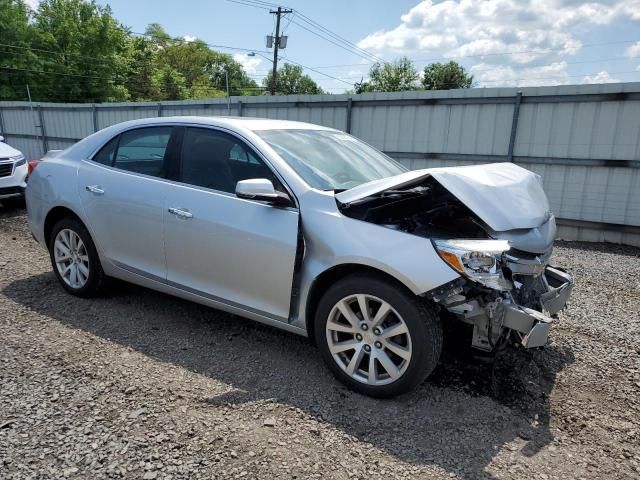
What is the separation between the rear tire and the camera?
423 cm

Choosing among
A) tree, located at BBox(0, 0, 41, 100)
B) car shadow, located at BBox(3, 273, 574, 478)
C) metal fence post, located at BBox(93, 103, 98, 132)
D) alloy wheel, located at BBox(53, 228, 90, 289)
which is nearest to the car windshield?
car shadow, located at BBox(3, 273, 574, 478)

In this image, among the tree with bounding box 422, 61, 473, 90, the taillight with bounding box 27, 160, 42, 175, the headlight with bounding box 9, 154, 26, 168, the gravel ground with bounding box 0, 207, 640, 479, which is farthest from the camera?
the tree with bounding box 422, 61, 473, 90

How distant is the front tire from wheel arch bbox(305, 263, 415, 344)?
0.10 feet

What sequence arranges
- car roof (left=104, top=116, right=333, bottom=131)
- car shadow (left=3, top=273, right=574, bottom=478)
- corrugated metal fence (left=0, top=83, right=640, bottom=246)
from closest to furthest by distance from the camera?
1. car shadow (left=3, top=273, right=574, bottom=478)
2. car roof (left=104, top=116, right=333, bottom=131)
3. corrugated metal fence (left=0, top=83, right=640, bottom=246)

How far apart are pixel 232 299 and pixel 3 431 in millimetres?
1473

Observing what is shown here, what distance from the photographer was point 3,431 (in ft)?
8.24

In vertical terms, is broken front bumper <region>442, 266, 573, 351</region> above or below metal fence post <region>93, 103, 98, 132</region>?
below

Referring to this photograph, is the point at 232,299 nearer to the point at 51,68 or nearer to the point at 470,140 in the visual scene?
the point at 470,140

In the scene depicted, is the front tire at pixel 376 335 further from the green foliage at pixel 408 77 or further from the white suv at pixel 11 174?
the green foliage at pixel 408 77

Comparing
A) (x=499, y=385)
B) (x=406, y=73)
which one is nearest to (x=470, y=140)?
(x=499, y=385)

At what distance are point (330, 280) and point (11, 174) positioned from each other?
791 centimetres

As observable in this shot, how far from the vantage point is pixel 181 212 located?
349cm

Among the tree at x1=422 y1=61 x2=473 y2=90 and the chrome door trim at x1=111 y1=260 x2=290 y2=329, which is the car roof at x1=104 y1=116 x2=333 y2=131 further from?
the tree at x1=422 y1=61 x2=473 y2=90

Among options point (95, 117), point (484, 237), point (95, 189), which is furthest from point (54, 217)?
→ point (95, 117)
